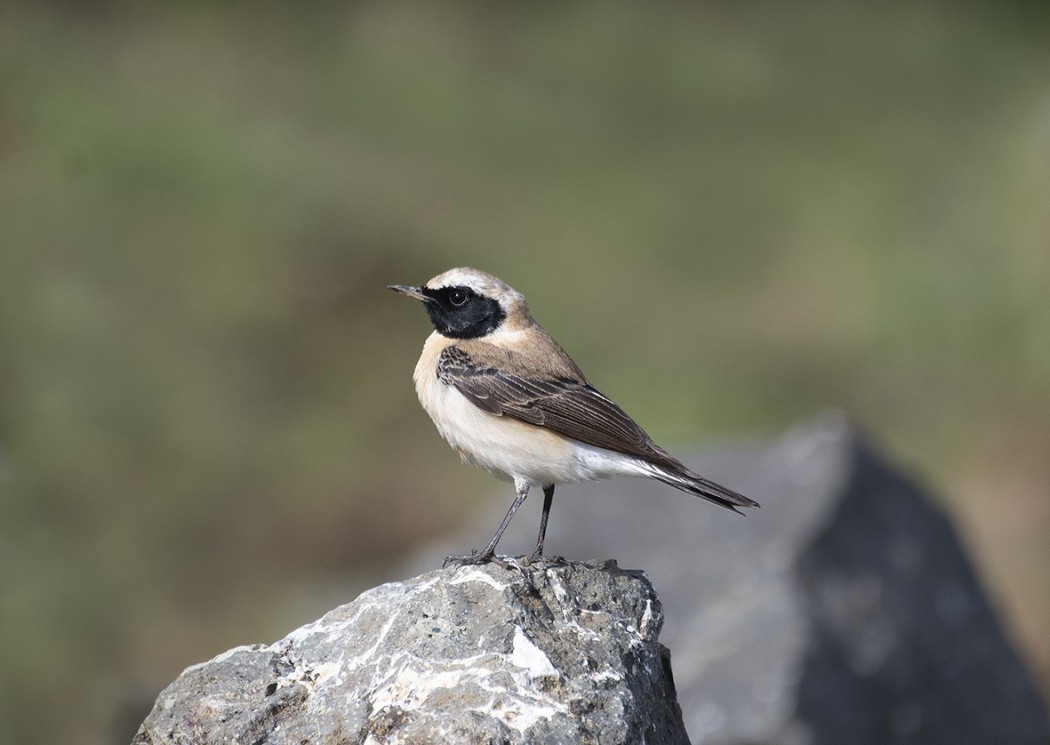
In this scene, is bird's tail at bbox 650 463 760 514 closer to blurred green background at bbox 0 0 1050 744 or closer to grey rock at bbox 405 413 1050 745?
grey rock at bbox 405 413 1050 745

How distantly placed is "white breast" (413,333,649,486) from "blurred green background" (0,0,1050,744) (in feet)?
17.8

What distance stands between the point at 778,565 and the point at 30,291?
10.6 m

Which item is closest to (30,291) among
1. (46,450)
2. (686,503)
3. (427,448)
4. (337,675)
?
(46,450)

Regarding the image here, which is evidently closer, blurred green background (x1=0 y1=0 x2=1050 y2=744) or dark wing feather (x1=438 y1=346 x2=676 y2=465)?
dark wing feather (x1=438 y1=346 x2=676 y2=465)

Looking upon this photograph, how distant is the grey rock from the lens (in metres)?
8.85

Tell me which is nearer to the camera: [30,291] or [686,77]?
[30,291]

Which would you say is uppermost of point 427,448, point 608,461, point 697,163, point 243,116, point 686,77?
point 686,77

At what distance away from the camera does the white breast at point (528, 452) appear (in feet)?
23.9

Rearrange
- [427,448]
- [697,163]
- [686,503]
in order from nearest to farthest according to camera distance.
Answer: [686,503] → [427,448] → [697,163]

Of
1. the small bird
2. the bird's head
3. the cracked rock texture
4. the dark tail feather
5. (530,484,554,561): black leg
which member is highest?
the bird's head

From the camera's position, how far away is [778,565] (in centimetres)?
960

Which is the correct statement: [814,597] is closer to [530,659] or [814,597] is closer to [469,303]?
[469,303]

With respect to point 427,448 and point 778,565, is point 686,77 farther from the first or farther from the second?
point 778,565

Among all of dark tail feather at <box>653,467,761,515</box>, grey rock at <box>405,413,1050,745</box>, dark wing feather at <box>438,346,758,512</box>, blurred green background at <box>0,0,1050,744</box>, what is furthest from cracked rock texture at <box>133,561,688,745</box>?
blurred green background at <box>0,0,1050,744</box>
